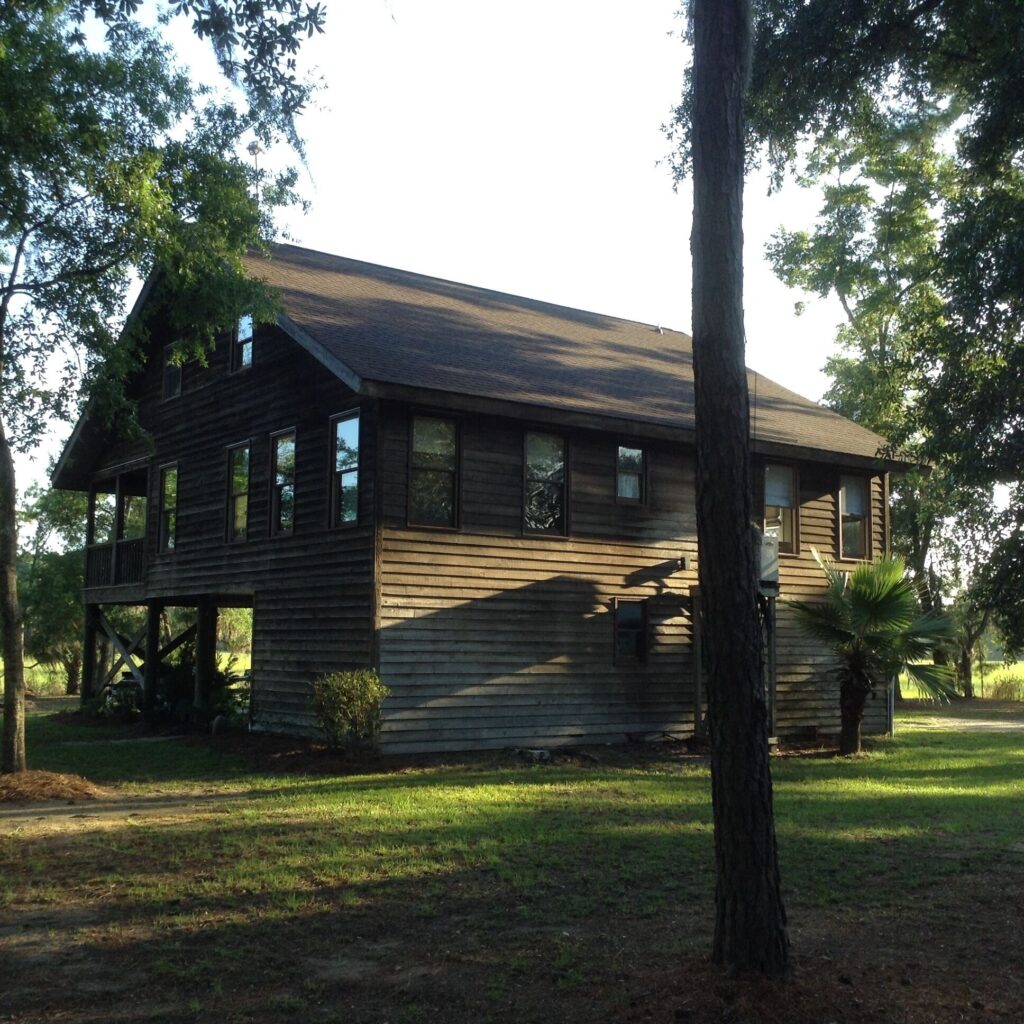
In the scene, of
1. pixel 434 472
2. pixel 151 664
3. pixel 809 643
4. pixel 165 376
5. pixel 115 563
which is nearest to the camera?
pixel 434 472

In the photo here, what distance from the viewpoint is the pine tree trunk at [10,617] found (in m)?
13.1

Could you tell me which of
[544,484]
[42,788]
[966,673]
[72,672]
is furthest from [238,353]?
[966,673]

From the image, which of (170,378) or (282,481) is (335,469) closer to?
(282,481)

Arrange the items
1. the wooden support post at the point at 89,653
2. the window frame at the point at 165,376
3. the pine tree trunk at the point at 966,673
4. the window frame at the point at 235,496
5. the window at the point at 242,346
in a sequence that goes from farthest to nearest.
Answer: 1. the pine tree trunk at the point at 966,673
2. the wooden support post at the point at 89,653
3. the window frame at the point at 165,376
4. the window at the point at 242,346
5. the window frame at the point at 235,496

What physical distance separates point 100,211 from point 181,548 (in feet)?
32.5

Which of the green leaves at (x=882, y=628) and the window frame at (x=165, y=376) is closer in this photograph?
the green leaves at (x=882, y=628)

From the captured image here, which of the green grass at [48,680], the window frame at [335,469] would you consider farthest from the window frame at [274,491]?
the green grass at [48,680]

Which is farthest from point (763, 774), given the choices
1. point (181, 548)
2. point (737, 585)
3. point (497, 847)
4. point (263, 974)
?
point (181, 548)

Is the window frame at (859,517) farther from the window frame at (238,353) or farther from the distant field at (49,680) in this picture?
the distant field at (49,680)

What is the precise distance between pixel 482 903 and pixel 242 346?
48.3 ft

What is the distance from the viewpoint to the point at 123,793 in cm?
1359

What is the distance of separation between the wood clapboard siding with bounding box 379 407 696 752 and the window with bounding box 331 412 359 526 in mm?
844

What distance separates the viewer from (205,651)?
69.7ft

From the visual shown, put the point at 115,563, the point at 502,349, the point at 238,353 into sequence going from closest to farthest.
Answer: the point at 502,349
the point at 238,353
the point at 115,563
